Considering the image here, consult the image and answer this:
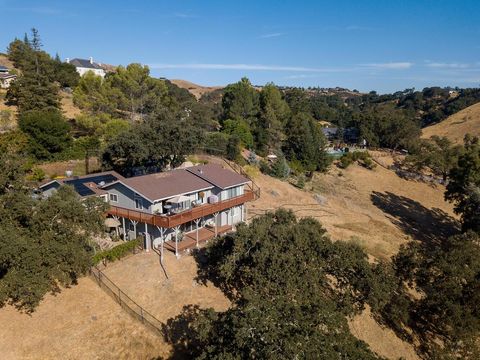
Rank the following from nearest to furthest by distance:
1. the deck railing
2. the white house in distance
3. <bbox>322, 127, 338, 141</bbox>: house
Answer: the deck railing < the white house in distance < <bbox>322, 127, 338, 141</bbox>: house

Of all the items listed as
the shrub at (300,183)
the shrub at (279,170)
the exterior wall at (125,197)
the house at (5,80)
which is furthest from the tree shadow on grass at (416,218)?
the house at (5,80)

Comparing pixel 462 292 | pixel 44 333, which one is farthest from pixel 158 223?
pixel 462 292

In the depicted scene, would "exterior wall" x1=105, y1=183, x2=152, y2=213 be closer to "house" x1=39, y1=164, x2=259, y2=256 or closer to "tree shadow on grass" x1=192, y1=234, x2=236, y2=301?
"house" x1=39, y1=164, x2=259, y2=256

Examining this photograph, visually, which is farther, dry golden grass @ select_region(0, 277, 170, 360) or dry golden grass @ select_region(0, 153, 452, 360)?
dry golden grass @ select_region(0, 153, 452, 360)

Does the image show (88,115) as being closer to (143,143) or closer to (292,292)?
(143,143)

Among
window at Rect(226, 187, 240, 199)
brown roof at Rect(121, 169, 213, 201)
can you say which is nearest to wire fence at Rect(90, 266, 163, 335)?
→ brown roof at Rect(121, 169, 213, 201)

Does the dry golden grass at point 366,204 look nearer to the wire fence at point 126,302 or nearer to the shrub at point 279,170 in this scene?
the shrub at point 279,170
